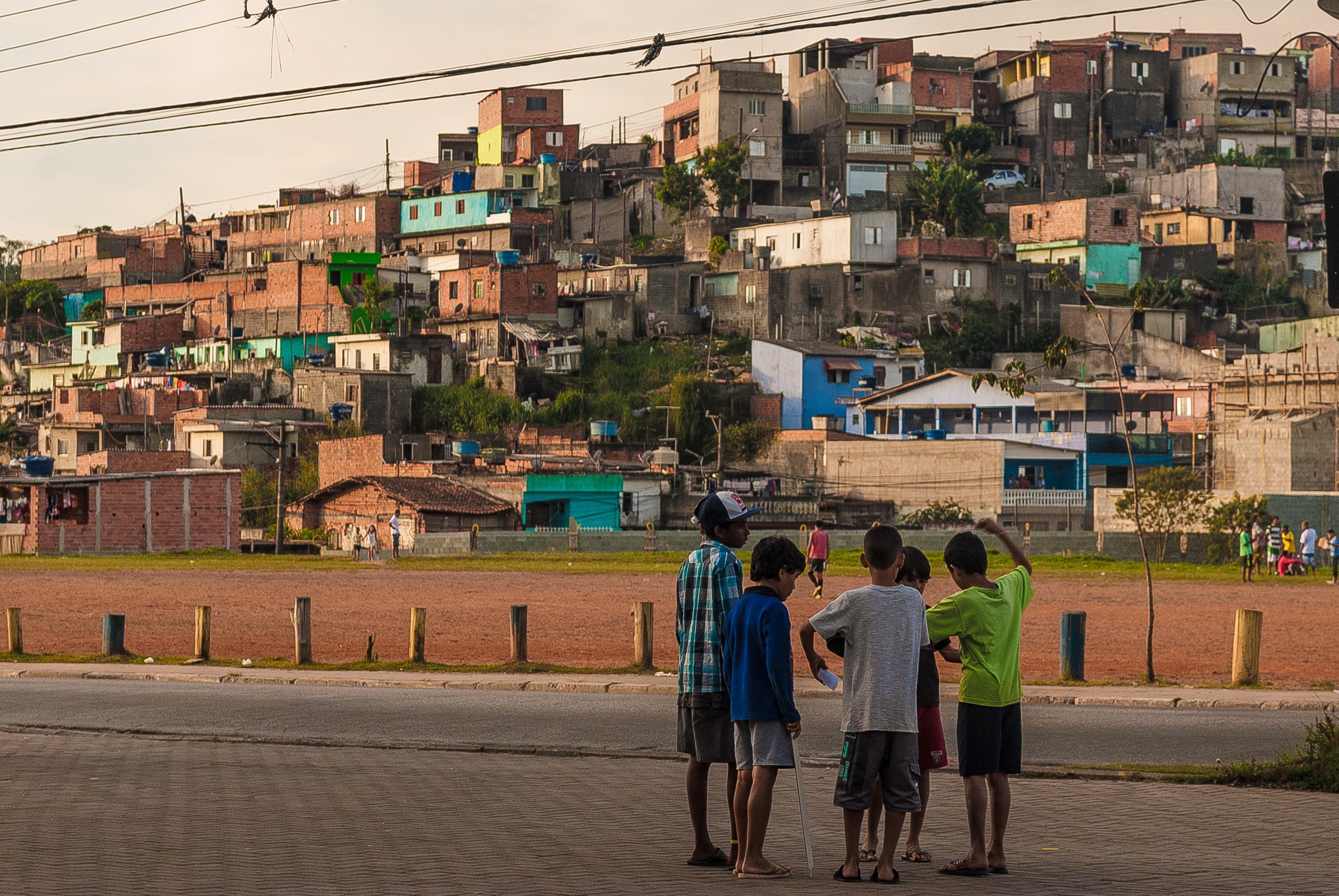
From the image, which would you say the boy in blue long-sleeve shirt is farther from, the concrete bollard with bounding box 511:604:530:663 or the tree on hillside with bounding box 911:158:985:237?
the tree on hillside with bounding box 911:158:985:237

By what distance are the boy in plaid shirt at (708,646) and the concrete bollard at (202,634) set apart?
626 inches

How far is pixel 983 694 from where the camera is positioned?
8617 millimetres

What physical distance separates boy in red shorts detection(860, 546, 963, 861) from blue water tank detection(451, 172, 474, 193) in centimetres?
9398

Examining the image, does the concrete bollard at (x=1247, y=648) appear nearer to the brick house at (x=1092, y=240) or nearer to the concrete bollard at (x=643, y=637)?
the concrete bollard at (x=643, y=637)

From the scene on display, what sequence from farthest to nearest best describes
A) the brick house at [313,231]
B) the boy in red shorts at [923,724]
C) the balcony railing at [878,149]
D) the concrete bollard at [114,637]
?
the brick house at [313,231] < the balcony railing at [878,149] < the concrete bollard at [114,637] < the boy in red shorts at [923,724]

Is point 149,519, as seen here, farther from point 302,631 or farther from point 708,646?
point 708,646

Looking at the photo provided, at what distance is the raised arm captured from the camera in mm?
9016

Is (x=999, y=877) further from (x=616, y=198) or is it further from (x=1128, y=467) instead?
(x=616, y=198)

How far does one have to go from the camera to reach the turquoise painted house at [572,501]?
207ft

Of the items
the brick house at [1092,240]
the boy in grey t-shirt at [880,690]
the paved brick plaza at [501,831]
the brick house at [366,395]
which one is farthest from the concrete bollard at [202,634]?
the brick house at [1092,240]

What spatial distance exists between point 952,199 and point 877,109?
10.3 m

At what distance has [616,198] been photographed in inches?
3974

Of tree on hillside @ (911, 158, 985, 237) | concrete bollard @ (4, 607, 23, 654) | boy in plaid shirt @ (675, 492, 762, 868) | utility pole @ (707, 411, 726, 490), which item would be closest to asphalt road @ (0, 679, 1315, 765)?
boy in plaid shirt @ (675, 492, 762, 868)

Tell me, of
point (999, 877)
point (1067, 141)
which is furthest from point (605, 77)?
point (1067, 141)
